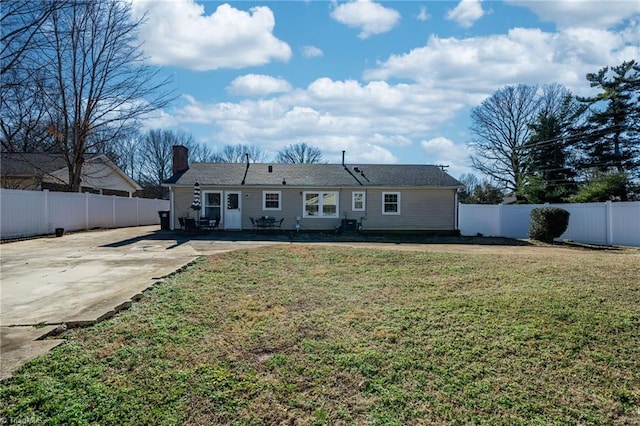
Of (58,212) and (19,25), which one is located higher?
(19,25)

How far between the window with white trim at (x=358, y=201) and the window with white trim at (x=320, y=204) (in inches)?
32.9

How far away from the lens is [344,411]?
284 cm

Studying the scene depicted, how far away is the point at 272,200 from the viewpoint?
19500 mm

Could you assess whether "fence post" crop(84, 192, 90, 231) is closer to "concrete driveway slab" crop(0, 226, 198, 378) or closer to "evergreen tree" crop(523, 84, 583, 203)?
"concrete driveway slab" crop(0, 226, 198, 378)

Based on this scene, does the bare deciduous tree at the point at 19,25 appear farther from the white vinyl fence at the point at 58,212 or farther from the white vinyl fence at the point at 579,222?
the white vinyl fence at the point at 579,222

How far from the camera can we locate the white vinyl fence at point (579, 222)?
1452cm

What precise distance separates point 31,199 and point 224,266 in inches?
432

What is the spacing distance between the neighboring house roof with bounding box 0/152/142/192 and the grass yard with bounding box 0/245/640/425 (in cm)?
1970

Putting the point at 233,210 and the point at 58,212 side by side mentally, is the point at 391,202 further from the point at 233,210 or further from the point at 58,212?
the point at 58,212

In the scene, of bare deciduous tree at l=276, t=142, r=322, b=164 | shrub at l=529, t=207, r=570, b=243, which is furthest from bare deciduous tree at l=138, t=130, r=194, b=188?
shrub at l=529, t=207, r=570, b=243

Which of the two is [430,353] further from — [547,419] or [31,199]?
[31,199]

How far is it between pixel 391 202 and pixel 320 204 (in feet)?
11.6

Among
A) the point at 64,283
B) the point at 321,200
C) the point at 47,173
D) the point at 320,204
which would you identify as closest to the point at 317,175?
the point at 321,200

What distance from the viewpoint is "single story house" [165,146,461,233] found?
19375 millimetres
